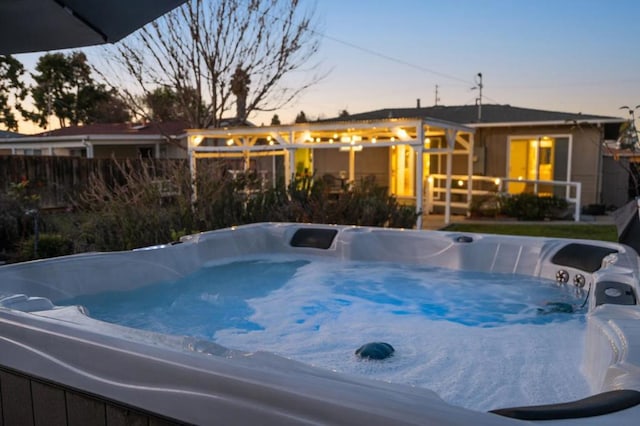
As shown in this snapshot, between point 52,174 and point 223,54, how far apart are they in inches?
183

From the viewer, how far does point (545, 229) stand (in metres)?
8.23

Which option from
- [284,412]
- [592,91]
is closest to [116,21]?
[284,412]

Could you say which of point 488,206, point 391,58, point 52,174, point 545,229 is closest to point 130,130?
point 52,174

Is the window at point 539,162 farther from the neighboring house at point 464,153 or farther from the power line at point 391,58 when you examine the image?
the power line at point 391,58

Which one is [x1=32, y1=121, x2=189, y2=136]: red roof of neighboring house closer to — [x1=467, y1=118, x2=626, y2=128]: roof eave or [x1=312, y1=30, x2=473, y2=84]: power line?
[x1=312, y1=30, x2=473, y2=84]: power line

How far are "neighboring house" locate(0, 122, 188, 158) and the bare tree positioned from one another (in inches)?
79.0

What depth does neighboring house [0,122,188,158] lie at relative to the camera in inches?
571

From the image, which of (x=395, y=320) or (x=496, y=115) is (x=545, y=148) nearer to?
(x=496, y=115)

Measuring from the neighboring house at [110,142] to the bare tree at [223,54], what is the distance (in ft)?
6.59

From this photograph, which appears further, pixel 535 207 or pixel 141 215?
pixel 535 207

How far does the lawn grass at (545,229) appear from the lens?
7547 mm

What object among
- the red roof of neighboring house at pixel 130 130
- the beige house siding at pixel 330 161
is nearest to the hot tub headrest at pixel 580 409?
the beige house siding at pixel 330 161

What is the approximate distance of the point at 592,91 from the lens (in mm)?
16219

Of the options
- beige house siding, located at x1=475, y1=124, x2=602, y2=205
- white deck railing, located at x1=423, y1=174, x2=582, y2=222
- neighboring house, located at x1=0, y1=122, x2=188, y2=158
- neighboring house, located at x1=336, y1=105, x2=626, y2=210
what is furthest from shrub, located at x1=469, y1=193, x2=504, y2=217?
neighboring house, located at x1=0, y1=122, x2=188, y2=158
